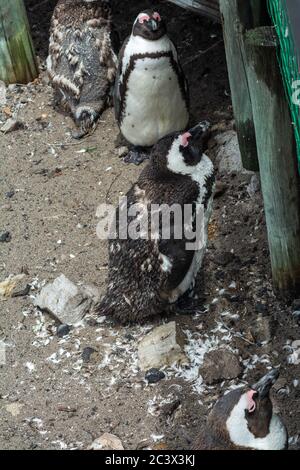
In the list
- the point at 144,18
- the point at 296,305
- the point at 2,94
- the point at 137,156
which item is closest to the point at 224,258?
the point at 296,305

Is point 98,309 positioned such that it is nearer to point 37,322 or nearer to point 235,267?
point 37,322

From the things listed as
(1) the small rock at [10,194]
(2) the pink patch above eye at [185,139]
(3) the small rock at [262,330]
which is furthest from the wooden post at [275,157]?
(1) the small rock at [10,194]

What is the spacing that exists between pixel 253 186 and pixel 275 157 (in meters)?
1.10

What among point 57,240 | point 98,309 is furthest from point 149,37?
point 98,309

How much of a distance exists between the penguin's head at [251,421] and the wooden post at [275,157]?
0.97m

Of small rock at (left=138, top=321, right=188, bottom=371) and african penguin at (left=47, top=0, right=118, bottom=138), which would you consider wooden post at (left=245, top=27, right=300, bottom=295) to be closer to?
small rock at (left=138, top=321, right=188, bottom=371)

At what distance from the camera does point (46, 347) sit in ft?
15.8

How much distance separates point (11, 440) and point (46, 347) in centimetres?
60

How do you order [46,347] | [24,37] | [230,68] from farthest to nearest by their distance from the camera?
1. [24,37]
2. [230,68]
3. [46,347]

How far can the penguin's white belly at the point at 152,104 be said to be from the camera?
5.77 m

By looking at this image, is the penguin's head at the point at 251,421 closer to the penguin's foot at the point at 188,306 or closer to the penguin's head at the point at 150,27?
the penguin's foot at the point at 188,306

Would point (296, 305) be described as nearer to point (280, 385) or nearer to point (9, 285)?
point (280, 385)

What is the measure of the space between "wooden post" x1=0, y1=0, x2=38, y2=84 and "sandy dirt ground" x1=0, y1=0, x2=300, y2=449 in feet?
1.21

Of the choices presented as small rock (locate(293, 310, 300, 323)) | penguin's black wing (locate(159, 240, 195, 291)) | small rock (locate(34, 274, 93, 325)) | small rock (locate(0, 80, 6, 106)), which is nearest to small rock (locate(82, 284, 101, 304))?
small rock (locate(34, 274, 93, 325))
